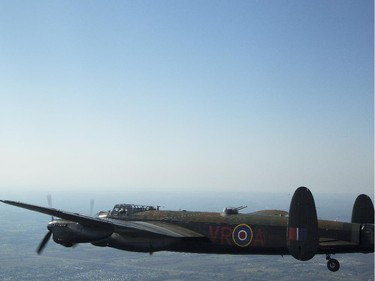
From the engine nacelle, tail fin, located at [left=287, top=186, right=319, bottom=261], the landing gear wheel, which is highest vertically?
tail fin, located at [left=287, top=186, right=319, bottom=261]

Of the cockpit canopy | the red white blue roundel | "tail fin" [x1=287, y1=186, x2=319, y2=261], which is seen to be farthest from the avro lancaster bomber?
the cockpit canopy

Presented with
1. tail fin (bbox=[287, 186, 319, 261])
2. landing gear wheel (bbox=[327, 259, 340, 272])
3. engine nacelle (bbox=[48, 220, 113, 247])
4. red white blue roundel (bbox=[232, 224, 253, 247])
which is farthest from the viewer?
engine nacelle (bbox=[48, 220, 113, 247])

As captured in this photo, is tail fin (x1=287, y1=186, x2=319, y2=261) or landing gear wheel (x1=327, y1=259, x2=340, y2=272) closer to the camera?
tail fin (x1=287, y1=186, x2=319, y2=261)

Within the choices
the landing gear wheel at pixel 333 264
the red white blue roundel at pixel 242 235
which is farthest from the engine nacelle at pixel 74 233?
the landing gear wheel at pixel 333 264

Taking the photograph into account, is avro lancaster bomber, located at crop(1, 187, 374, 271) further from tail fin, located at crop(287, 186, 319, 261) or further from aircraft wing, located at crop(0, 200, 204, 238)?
tail fin, located at crop(287, 186, 319, 261)

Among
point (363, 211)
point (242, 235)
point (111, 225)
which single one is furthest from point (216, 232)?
point (363, 211)

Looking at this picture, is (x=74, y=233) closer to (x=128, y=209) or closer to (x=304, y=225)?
(x=128, y=209)

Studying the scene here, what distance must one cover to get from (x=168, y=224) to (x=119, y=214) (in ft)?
16.9

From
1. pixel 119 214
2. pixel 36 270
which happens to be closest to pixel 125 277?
pixel 36 270

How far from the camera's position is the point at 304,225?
19.0 m

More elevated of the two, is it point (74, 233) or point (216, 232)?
point (216, 232)

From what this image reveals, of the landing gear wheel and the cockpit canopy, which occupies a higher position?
the cockpit canopy

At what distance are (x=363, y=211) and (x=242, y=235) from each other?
7299 millimetres

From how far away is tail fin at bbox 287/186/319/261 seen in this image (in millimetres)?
18766
